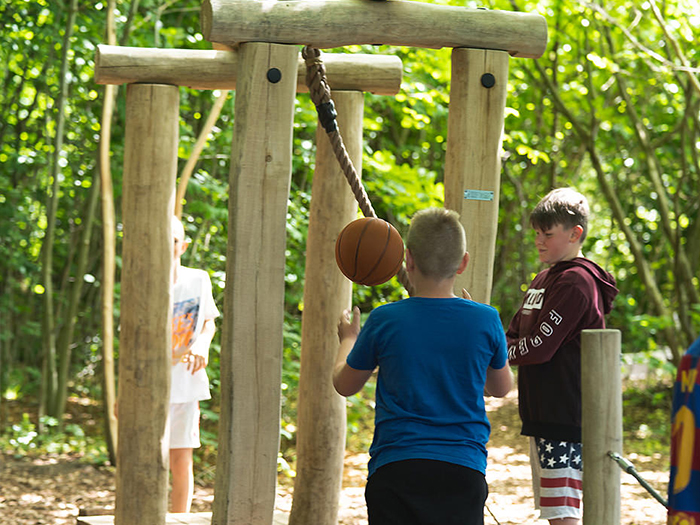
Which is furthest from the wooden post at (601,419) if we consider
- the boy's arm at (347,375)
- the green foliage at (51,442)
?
the green foliage at (51,442)

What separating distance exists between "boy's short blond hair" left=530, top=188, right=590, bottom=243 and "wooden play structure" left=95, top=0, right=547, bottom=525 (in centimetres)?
23

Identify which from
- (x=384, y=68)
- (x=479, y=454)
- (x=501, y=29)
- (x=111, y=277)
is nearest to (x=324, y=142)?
(x=384, y=68)

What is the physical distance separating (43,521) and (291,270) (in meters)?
Answer: 2.66

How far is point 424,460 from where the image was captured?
95.2 inches

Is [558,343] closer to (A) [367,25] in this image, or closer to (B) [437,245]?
(B) [437,245]

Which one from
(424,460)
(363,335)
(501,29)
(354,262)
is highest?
(501,29)

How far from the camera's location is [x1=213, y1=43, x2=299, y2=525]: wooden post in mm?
3314

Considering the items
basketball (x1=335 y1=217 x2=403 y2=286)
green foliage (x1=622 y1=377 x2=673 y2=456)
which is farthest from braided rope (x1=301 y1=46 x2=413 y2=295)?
green foliage (x1=622 y1=377 x2=673 y2=456)

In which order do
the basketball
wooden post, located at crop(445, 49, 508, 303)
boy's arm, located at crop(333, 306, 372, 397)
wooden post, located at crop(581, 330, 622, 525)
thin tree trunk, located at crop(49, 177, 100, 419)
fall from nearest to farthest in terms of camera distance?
wooden post, located at crop(581, 330, 622, 525) → boy's arm, located at crop(333, 306, 372, 397) → the basketball → wooden post, located at crop(445, 49, 508, 303) → thin tree trunk, located at crop(49, 177, 100, 419)

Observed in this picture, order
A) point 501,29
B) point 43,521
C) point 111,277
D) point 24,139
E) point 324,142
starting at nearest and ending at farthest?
point 501,29, point 324,142, point 43,521, point 111,277, point 24,139

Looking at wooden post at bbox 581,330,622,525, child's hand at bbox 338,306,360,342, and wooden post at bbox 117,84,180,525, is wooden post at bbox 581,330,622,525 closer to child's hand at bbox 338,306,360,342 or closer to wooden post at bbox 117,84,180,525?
child's hand at bbox 338,306,360,342

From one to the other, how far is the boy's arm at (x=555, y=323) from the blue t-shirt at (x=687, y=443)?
1.81m

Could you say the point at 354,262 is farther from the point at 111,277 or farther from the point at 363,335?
the point at 111,277

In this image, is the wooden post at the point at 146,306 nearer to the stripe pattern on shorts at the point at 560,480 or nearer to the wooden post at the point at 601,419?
the stripe pattern on shorts at the point at 560,480
